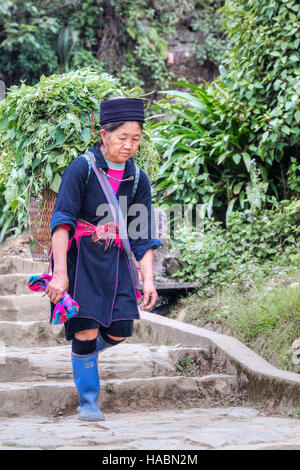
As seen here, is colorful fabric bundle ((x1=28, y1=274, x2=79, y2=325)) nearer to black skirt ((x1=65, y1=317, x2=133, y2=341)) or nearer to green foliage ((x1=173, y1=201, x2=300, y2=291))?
black skirt ((x1=65, y1=317, x2=133, y2=341))

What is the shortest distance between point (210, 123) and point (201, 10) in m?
5.35

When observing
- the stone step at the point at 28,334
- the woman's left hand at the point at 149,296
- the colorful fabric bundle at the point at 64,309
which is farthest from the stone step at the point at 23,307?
the colorful fabric bundle at the point at 64,309

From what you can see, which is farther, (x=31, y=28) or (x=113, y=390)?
(x=31, y=28)

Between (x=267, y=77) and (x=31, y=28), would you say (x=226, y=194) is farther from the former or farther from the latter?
(x=31, y=28)

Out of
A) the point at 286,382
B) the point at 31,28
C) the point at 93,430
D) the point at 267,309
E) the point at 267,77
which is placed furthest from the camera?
the point at 31,28

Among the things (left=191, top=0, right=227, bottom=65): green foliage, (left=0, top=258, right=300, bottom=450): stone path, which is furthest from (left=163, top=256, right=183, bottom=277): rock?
(left=191, top=0, right=227, bottom=65): green foliage

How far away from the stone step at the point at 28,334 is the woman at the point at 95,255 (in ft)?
4.07

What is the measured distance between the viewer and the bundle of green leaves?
3.72m

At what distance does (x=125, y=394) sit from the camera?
3.36m

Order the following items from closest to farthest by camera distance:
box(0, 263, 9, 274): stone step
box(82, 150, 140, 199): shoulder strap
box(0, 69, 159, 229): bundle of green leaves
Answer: box(82, 150, 140, 199): shoulder strap
box(0, 69, 159, 229): bundle of green leaves
box(0, 263, 9, 274): stone step

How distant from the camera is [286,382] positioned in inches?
124

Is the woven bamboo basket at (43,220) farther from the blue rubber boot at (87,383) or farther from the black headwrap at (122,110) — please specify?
the blue rubber boot at (87,383)

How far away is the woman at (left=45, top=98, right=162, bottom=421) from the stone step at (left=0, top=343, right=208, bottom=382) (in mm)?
573
